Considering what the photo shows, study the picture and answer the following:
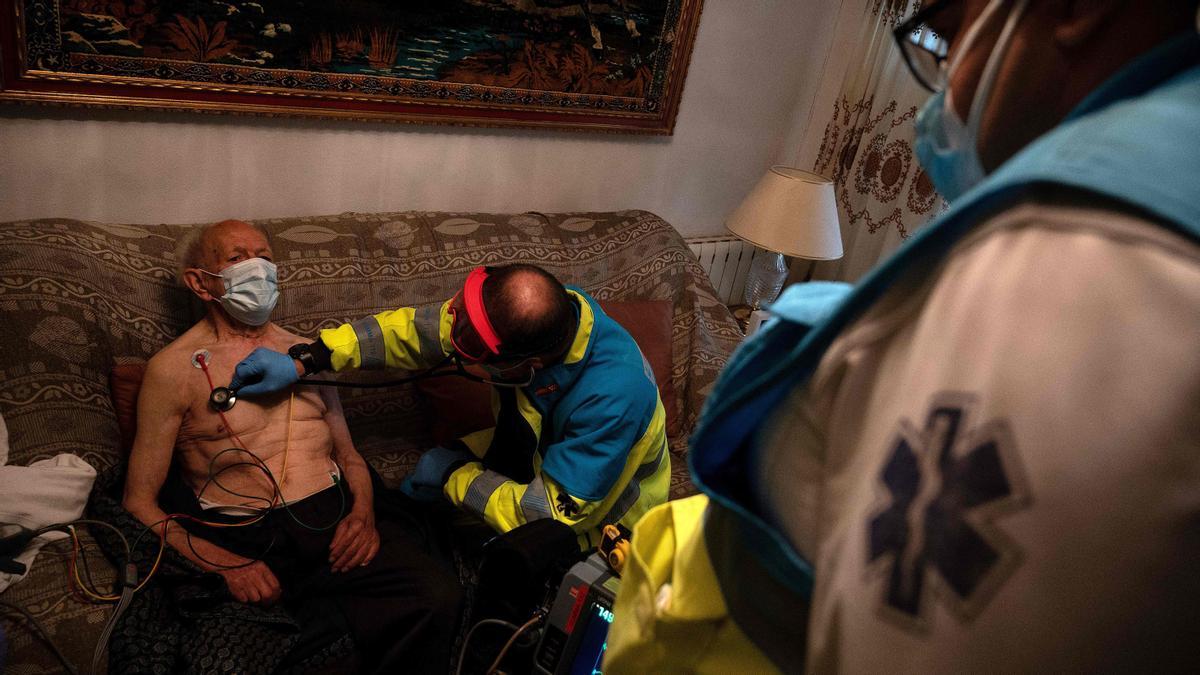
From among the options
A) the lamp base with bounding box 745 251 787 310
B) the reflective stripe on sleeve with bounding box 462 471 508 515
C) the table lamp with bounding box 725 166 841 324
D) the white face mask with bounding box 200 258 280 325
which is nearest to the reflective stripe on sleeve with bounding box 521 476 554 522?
the reflective stripe on sleeve with bounding box 462 471 508 515

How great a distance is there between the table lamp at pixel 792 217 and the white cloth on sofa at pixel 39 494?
2.31 metres

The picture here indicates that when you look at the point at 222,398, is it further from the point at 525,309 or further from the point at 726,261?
the point at 726,261

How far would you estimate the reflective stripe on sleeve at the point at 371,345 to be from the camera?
1815 mm

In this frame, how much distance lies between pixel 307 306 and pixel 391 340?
0.38 meters

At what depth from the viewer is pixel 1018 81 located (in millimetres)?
500

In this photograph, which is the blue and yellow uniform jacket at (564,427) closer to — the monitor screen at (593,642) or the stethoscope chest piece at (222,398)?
the stethoscope chest piece at (222,398)

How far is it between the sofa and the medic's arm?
0.29 m

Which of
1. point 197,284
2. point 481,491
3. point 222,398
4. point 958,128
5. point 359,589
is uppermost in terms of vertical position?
point 958,128

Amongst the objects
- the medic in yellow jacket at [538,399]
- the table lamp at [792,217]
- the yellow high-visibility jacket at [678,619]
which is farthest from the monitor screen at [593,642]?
the table lamp at [792,217]

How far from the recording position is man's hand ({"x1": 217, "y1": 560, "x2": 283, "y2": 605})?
5.32ft

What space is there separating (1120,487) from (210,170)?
7.80 feet

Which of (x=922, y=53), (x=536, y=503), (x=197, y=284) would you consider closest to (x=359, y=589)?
(x=536, y=503)

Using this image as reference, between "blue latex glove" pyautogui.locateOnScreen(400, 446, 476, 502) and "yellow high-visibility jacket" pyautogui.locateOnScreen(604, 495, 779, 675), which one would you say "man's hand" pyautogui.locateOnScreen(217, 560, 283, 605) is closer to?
"blue latex glove" pyautogui.locateOnScreen(400, 446, 476, 502)

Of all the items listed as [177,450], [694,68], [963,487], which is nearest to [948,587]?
[963,487]
